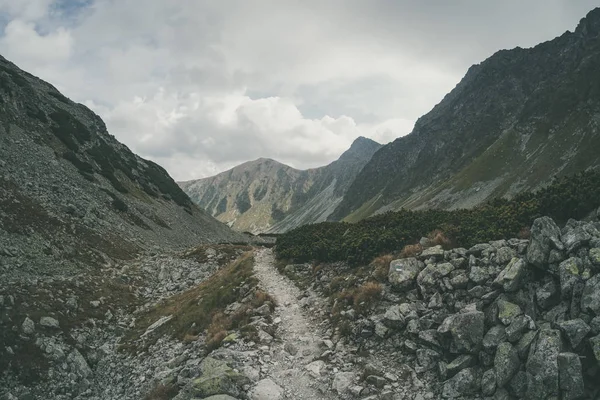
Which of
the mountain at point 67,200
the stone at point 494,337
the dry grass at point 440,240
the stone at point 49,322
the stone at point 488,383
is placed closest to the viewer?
the stone at point 488,383

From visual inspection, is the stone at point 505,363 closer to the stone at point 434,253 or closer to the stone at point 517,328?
the stone at point 517,328

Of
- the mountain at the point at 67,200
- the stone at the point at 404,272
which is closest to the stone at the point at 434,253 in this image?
the stone at the point at 404,272

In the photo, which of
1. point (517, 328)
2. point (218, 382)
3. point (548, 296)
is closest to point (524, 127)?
point (548, 296)

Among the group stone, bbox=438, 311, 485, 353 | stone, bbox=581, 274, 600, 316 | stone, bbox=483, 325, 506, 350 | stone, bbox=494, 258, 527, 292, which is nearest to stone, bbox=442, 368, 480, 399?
stone, bbox=438, 311, 485, 353

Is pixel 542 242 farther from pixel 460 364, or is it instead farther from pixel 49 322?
pixel 49 322

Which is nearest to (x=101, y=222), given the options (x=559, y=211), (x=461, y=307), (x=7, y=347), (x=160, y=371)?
(x=7, y=347)

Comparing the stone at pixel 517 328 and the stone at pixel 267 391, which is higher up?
the stone at pixel 267 391

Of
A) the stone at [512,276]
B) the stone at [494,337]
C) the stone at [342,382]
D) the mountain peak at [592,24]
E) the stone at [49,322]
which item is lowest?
the stone at [342,382]
